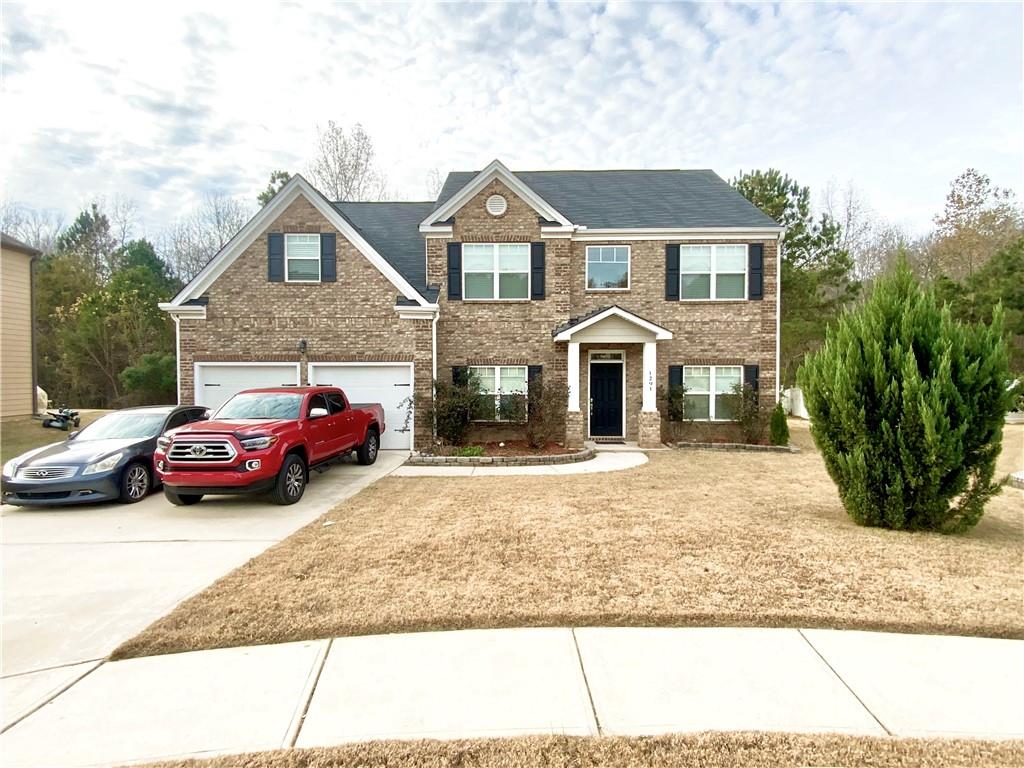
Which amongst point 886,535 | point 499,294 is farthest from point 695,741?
point 499,294

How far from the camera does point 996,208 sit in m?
27.8

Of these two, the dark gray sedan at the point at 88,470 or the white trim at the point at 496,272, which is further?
the white trim at the point at 496,272

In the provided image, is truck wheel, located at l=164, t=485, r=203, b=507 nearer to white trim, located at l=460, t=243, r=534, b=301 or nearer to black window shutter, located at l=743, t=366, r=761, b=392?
white trim, located at l=460, t=243, r=534, b=301

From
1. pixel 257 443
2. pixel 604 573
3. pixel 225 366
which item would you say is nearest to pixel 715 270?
pixel 604 573

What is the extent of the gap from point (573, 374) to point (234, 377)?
8.87m

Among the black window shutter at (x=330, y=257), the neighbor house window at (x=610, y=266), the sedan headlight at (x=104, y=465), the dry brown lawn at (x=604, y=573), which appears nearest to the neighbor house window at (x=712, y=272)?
the neighbor house window at (x=610, y=266)

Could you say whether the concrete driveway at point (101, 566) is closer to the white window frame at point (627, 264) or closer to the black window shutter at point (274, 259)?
the black window shutter at point (274, 259)

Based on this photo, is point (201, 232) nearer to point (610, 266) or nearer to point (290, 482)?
point (610, 266)

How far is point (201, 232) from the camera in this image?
34.9m

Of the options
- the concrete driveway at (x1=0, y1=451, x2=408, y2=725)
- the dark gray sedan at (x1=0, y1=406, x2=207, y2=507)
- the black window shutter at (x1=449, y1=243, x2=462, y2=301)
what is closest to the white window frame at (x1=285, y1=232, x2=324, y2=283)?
the black window shutter at (x1=449, y1=243, x2=462, y2=301)

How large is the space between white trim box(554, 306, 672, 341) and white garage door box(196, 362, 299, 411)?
23.6ft

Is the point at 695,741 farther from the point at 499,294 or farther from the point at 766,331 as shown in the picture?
the point at 766,331

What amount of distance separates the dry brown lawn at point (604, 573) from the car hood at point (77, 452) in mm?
3988

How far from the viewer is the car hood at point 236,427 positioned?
782 centimetres
